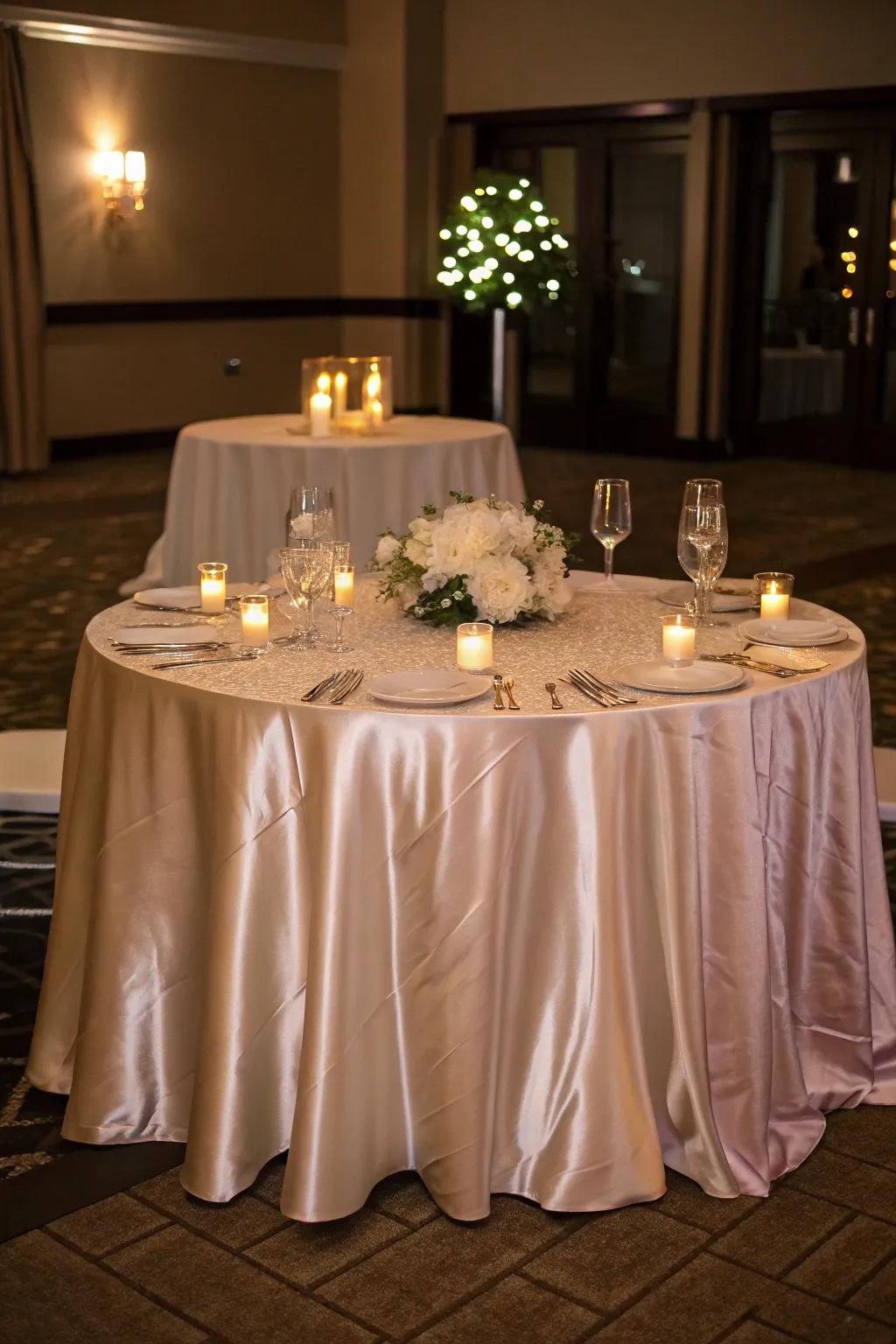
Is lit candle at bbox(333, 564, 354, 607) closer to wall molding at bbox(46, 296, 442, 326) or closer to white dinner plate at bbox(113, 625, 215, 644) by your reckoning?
white dinner plate at bbox(113, 625, 215, 644)

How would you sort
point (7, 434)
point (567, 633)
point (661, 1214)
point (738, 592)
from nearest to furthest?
point (661, 1214) < point (567, 633) < point (738, 592) < point (7, 434)

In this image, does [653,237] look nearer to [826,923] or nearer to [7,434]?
[7,434]

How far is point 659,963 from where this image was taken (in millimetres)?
2578

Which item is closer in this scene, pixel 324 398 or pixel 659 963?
pixel 659 963

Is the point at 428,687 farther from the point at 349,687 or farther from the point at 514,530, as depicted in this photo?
the point at 514,530

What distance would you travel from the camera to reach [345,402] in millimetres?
6195

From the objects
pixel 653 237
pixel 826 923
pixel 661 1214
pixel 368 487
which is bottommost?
pixel 661 1214

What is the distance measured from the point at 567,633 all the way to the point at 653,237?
32.0 ft

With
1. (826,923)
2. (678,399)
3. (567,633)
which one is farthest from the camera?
(678,399)

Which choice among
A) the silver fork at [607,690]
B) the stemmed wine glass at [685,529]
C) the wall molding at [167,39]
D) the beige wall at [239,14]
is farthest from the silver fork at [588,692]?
the beige wall at [239,14]

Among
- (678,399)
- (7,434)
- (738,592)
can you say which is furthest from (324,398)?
(678,399)

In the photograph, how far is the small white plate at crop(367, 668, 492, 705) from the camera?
2488mm

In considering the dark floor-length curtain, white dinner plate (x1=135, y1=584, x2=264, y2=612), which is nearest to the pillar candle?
white dinner plate (x1=135, y1=584, x2=264, y2=612)

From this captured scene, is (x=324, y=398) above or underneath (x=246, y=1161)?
above
